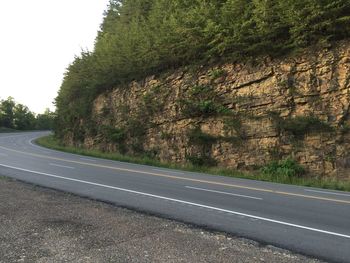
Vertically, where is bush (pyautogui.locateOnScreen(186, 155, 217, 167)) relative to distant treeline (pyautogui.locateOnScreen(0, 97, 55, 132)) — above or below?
below

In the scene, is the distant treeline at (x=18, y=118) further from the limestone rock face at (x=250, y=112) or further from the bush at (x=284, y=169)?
the bush at (x=284, y=169)

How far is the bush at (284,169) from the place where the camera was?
2016 cm

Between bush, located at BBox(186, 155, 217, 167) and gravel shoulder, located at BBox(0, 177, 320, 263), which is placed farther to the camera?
bush, located at BBox(186, 155, 217, 167)

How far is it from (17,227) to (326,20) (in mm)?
17688

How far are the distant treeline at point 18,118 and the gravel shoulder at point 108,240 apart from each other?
90.5m

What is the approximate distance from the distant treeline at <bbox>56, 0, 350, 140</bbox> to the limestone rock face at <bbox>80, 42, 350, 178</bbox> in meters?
0.82

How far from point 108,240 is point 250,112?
17.5 m

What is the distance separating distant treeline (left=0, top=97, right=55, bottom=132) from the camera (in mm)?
99375

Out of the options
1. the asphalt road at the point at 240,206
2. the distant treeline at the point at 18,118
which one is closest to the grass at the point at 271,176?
the asphalt road at the point at 240,206

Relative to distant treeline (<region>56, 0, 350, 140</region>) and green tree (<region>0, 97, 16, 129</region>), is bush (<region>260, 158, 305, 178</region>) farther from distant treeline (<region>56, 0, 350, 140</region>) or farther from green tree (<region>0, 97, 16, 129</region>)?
green tree (<region>0, 97, 16, 129</region>)

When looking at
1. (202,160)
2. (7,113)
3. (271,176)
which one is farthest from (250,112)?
(7,113)

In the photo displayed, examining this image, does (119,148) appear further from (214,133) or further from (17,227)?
(17,227)

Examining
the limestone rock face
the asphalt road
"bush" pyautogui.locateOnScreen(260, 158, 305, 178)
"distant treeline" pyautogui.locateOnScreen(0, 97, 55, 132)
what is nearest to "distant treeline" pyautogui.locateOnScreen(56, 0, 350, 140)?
the limestone rock face

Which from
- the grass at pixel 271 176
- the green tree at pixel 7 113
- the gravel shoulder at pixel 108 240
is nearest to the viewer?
the gravel shoulder at pixel 108 240
